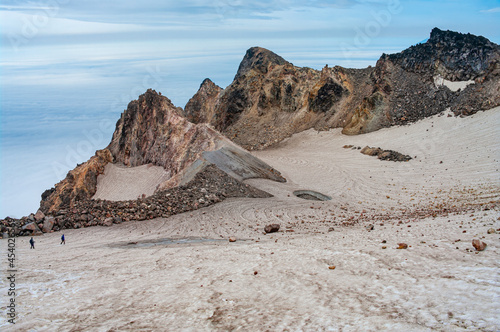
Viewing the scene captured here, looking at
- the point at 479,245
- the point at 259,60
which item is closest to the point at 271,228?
the point at 479,245

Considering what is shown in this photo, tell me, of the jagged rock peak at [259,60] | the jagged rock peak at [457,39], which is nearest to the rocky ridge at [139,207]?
the jagged rock peak at [457,39]

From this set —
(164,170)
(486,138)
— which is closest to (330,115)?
(486,138)

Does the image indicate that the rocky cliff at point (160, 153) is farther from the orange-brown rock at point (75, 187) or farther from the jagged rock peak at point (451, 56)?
the jagged rock peak at point (451, 56)

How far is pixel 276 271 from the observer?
6598 mm

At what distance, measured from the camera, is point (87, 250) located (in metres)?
9.01

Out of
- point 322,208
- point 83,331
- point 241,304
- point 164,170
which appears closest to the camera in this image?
point 83,331

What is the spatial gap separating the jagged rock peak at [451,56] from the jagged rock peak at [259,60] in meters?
13.8

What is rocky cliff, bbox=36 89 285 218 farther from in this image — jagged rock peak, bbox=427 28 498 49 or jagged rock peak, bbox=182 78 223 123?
jagged rock peak, bbox=427 28 498 49

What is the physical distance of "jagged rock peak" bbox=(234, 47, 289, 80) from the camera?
4350 cm

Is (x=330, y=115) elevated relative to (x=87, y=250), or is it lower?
elevated

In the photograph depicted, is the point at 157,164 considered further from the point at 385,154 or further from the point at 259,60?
the point at 259,60

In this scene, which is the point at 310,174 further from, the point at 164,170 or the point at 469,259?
the point at 469,259

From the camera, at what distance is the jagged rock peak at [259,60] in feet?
143

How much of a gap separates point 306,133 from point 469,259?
2881 centimetres
